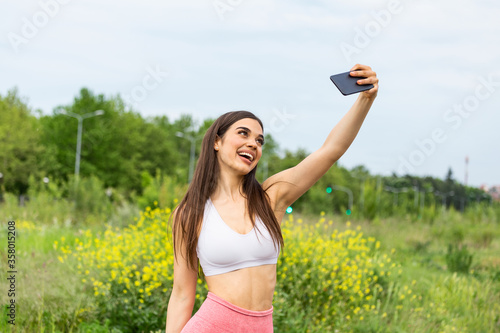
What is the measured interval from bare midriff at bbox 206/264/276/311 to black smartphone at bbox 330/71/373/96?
2.72 feet

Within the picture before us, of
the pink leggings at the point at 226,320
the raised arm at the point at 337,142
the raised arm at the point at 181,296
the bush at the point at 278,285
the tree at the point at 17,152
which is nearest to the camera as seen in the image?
the pink leggings at the point at 226,320

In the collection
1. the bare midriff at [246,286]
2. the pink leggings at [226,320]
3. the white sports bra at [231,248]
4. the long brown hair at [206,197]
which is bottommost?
the pink leggings at [226,320]

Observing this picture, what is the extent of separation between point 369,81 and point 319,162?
0.41 metres

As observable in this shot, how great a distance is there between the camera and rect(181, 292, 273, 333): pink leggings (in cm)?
234

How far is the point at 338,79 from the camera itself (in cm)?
239

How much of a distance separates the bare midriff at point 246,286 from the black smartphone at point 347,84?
2.72ft

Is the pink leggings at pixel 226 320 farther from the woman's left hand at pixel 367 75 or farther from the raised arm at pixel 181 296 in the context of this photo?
the woman's left hand at pixel 367 75

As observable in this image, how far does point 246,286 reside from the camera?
2.36m

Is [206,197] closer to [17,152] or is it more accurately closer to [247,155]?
[247,155]

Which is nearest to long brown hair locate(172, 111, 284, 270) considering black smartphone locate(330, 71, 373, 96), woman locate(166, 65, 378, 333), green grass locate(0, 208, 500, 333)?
woman locate(166, 65, 378, 333)

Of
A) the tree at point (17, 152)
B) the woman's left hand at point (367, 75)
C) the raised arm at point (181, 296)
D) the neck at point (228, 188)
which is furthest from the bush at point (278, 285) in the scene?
the tree at point (17, 152)

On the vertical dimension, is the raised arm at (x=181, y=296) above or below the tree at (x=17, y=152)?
below

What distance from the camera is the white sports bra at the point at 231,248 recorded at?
2.35m

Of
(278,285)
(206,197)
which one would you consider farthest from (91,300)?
(206,197)
